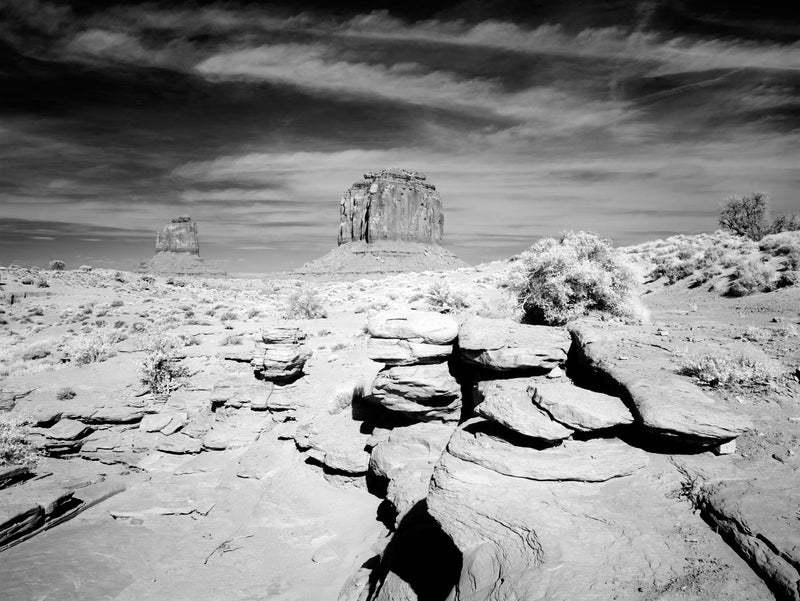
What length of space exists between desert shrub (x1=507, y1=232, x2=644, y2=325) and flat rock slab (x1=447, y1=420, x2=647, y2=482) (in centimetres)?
614

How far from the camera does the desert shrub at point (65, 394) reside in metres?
12.1

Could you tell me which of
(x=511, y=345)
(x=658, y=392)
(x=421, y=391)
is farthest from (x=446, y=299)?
(x=658, y=392)

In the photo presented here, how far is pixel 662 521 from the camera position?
162 inches

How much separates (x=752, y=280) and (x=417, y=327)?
1242cm

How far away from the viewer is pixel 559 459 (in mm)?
5121

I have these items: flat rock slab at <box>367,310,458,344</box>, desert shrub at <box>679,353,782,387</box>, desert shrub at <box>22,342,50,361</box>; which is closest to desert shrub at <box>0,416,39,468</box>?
desert shrub at <box>22,342,50,361</box>

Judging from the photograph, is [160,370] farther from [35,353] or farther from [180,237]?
[180,237]

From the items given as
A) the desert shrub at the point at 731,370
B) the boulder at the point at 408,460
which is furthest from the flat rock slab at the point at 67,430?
the desert shrub at the point at 731,370

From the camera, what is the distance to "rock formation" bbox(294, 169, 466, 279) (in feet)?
325

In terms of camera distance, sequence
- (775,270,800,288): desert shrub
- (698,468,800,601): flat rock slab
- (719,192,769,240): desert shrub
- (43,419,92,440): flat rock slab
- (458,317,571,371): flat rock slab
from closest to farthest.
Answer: (698,468,800,601): flat rock slab < (458,317,571,371): flat rock slab < (43,419,92,440): flat rock slab < (775,270,800,288): desert shrub < (719,192,769,240): desert shrub

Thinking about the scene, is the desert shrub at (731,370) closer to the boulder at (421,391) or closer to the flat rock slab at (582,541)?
the flat rock slab at (582,541)

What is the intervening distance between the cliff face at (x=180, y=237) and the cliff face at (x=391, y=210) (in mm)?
56154

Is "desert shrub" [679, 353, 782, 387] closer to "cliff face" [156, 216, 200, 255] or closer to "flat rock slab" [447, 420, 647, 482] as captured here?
"flat rock slab" [447, 420, 647, 482]

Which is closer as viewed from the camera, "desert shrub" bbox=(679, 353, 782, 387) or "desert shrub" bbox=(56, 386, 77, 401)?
"desert shrub" bbox=(679, 353, 782, 387)
